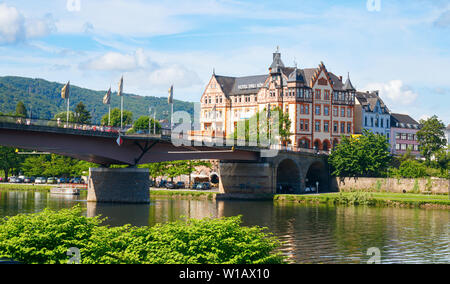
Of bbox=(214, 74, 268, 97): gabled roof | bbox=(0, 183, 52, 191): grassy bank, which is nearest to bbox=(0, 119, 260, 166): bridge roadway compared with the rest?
bbox=(0, 183, 52, 191): grassy bank

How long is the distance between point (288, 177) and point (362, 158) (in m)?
14.7

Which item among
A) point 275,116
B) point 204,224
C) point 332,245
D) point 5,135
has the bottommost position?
point 332,245

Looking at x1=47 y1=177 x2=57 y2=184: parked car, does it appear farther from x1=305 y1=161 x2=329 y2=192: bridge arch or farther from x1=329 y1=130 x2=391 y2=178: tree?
x1=329 y1=130 x2=391 y2=178: tree

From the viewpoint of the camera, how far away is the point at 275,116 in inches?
4850

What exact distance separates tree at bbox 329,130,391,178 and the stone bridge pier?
5.97 metres

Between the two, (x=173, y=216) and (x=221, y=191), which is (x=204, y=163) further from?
(x=173, y=216)

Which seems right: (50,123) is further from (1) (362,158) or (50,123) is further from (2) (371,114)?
(2) (371,114)

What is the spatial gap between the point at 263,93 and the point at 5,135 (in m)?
85.1

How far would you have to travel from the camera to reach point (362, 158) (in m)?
115

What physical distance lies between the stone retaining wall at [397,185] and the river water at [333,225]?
21.3 m

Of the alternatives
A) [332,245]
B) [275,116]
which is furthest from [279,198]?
[332,245]

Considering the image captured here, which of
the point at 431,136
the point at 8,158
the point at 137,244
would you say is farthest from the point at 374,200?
the point at 8,158

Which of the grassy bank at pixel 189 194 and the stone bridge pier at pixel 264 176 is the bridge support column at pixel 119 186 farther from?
the stone bridge pier at pixel 264 176
